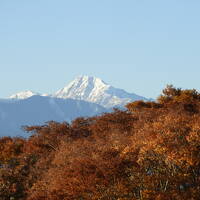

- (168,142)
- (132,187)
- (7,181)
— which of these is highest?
(168,142)

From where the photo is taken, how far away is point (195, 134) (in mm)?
51031

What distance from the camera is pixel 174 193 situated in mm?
43250

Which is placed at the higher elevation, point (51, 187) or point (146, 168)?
point (146, 168)

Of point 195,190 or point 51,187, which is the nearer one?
point 195,190

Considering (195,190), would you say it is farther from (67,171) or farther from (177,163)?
(67,171)

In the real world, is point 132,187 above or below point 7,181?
above

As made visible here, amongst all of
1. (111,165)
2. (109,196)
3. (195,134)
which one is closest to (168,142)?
(195,134)

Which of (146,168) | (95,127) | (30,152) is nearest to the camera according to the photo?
(146,168)

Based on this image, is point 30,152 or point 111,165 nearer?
point 111,165

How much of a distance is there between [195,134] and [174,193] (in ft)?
32.0

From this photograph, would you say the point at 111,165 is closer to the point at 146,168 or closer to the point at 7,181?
the point at 146,168

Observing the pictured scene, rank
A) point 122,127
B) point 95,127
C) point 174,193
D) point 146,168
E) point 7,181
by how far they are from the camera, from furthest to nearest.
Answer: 1. point 95,127
2. point 122,127
3. point 7,181
4. point 146,168
5. point 174,193

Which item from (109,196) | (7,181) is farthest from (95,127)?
(109,196)

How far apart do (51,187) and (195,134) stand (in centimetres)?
1631
